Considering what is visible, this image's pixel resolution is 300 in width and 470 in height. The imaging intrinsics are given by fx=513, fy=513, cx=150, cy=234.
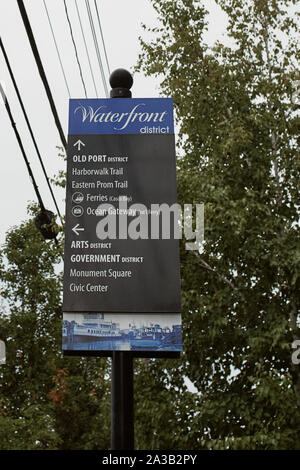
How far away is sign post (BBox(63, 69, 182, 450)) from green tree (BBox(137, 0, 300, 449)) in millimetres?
3878

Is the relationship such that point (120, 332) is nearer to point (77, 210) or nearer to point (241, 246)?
point (77, 210)

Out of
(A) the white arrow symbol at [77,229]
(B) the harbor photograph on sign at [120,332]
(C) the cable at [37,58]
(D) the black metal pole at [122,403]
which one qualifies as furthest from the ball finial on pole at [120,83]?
(D) the black metal pole at [122,403]

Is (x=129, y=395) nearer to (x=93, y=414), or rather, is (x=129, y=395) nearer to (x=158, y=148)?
(x=158, y=148)

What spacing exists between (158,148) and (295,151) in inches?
240

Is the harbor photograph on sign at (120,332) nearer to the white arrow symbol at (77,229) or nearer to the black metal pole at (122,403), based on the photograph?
the black metal pole at (122,403)

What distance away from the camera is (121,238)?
14.8 ft

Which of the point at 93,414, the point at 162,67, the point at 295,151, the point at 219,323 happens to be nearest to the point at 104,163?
the point at 219,323

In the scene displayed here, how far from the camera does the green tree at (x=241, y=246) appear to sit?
8.42 metres

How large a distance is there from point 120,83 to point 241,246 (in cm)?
504

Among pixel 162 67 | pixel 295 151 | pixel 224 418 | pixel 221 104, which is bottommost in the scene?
pixel 224 418

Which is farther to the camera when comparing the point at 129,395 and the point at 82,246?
the point at 82,246

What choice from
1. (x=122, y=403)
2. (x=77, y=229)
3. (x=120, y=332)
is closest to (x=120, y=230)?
(x=77, y=229)

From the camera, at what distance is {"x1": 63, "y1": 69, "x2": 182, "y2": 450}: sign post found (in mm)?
4215

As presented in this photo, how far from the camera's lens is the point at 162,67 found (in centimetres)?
1205
